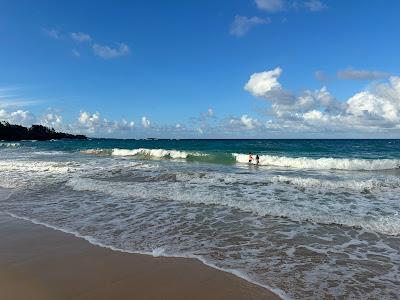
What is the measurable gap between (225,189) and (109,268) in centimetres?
889

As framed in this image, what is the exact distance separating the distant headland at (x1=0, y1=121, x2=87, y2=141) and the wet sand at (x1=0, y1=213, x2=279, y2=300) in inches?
6249

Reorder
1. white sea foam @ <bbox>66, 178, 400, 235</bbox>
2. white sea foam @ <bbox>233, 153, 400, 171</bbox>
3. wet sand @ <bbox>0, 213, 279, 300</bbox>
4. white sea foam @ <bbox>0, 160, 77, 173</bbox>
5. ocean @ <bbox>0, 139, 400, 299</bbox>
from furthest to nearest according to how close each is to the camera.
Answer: white sea foam @ <bbox>233, 153, 400, 171</bbox>, white sea foam @ <bbox>0, 160, 77, 173</bbox>, white sea foam @ <bbox>66, 178, 400, 235</bbox>, ocean @ <bbox>0, 139, 400, 299</bbox>, wet sand @ <bbox>0, 213, 279, 300</bbox>

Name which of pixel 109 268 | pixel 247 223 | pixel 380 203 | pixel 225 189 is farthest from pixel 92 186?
pixel 380 203

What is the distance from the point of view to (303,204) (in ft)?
38.6

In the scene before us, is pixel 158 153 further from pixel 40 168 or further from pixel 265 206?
pixel 265 206

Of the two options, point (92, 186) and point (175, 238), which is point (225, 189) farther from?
point (175, 238)

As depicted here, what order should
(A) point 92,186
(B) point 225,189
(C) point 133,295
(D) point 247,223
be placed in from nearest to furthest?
(C) point 133,295 < (D) point 247,223 < (B) point 225,189 < (A) point 92,186

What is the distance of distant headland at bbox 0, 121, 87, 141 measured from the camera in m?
149

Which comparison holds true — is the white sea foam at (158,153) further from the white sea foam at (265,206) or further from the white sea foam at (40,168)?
the white sea foam at (265,206)

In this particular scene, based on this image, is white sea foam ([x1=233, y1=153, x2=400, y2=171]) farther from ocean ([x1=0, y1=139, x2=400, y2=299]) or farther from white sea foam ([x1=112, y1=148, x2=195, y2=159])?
ocean ([x1=0, y1=139, x2=400, y2=299])

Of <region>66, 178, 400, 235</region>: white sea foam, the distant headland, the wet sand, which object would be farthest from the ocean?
the distant headland

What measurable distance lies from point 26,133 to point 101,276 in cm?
16872

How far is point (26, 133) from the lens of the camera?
520ft

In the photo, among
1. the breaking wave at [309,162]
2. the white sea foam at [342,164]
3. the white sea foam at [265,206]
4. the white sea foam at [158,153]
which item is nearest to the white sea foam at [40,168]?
the white sea foam at [265,206]
